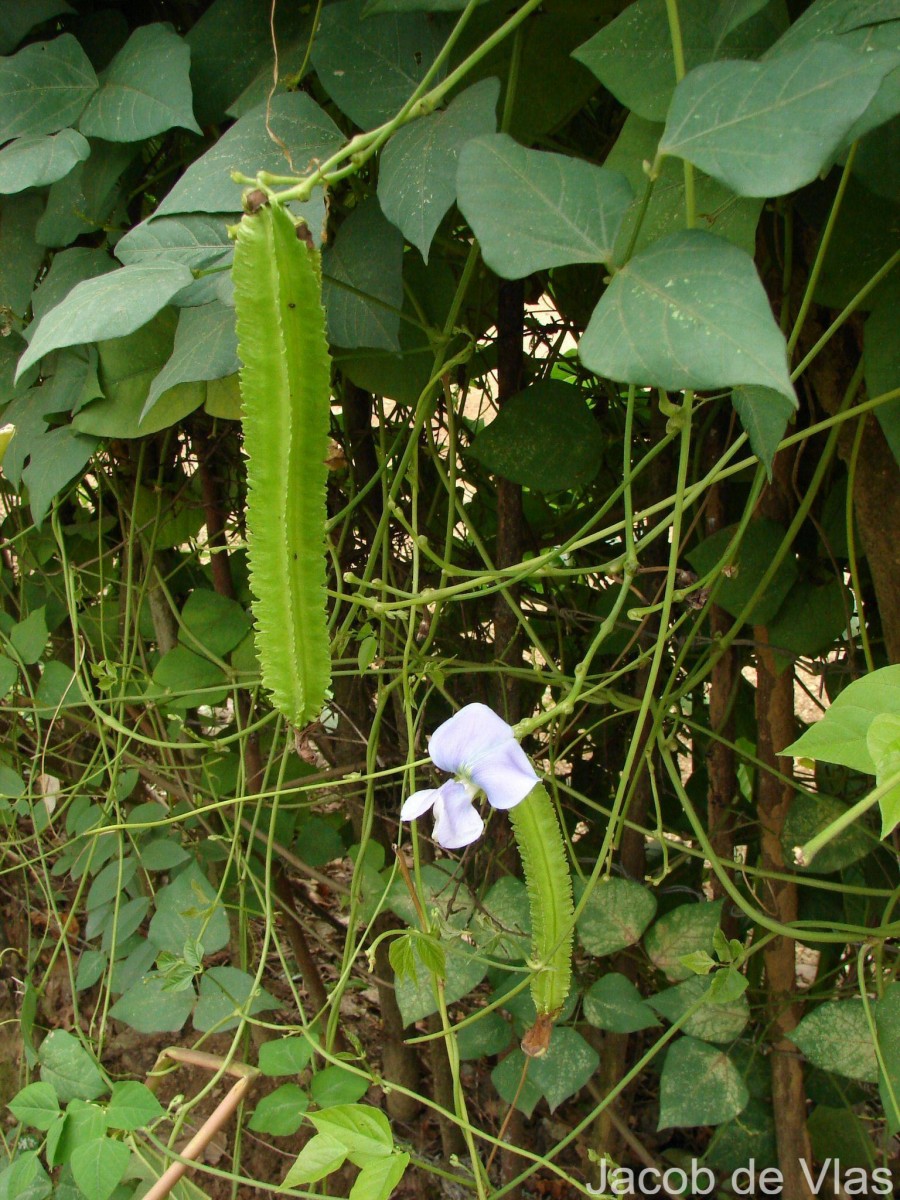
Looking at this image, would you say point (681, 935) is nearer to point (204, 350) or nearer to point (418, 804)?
point (418, 804)

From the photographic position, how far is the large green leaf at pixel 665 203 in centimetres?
55

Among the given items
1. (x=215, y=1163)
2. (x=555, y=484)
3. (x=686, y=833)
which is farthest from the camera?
(x=215, y=1163)

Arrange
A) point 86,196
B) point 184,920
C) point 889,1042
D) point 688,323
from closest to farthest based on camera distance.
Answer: point 688,323, point 889,1042, point 86,196, point 184,920

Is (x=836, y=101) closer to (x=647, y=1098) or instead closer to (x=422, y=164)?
(x=422, y=164)

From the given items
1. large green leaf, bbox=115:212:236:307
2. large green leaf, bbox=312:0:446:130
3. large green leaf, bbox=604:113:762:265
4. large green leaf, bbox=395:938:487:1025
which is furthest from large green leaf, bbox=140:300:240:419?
large green leaf, bbox=395:938:487:1025

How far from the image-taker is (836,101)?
45 centimetres

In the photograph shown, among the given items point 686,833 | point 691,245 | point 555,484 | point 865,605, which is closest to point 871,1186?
point 686,833

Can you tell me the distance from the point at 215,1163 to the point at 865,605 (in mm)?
1290

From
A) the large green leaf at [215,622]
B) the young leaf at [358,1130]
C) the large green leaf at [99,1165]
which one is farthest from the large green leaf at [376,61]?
the large green leaf at [99,1165]

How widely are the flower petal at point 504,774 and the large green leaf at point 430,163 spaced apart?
1.06 feet

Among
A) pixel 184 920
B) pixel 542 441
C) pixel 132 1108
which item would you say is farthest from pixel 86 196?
pixel 132 1108

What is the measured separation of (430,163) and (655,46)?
16 centimetres

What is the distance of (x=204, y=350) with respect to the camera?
736 millimetres

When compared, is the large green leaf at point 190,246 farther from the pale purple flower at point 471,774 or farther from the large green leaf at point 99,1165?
the large green leaf at point 99,1165
